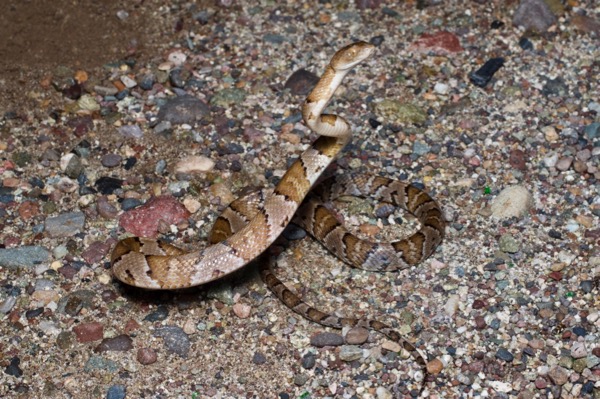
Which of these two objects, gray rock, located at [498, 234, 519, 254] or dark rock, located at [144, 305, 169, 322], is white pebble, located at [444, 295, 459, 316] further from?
Result: dark rock, located at [144, 305, 169, 322]

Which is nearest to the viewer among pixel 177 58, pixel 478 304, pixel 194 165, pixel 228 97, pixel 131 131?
pixel 478 304

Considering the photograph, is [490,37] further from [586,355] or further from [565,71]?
[586,355]

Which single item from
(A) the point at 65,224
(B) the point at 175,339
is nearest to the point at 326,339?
(B) the point at 175,339

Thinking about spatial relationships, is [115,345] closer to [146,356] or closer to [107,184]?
[146,356]

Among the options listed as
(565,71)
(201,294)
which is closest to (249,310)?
(201,294)

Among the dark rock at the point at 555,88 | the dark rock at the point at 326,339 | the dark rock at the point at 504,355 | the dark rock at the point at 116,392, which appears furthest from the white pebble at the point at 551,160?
the dark rock at the point at 116,392

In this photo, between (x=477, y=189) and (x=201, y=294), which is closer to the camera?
(x=201, y=294)
